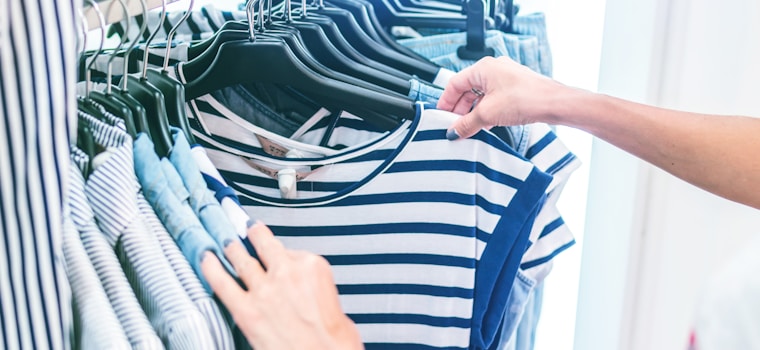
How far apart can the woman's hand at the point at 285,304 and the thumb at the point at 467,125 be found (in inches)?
9.7

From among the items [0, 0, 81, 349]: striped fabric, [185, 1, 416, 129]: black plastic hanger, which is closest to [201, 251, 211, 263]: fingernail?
[0, 0, 81, 349]: striped fabric

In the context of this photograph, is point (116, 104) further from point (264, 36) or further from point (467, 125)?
point (467, 125)

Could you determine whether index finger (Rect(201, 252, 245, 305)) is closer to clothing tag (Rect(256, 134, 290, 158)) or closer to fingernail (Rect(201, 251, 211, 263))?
fingernail (Rect(201, 251, 211, 263))

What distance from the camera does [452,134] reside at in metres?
0.62

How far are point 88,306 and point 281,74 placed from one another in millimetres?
305

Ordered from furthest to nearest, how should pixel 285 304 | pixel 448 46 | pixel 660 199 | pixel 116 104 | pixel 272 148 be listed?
pixel 660 199 < pixel 448 46 < pixel 272 148 < pixel 116 104 < pixel 285 304

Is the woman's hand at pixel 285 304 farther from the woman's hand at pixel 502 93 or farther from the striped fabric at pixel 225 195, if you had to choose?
the woman's hand at pixel 502 93

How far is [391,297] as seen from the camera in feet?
2.19

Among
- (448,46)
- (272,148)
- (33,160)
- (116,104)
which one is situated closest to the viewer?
(33,160)

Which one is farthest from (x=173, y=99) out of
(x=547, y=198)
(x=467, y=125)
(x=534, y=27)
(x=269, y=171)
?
(x=534, y=27)

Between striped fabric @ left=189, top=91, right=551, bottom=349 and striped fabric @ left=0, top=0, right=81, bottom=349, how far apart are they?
1.17ft

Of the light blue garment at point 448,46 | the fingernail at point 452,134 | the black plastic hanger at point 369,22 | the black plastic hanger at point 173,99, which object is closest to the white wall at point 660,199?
the light blue garment at point 448,46

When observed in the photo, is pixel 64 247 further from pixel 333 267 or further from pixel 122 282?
pixel 333 267

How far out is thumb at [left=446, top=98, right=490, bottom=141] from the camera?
61cm
